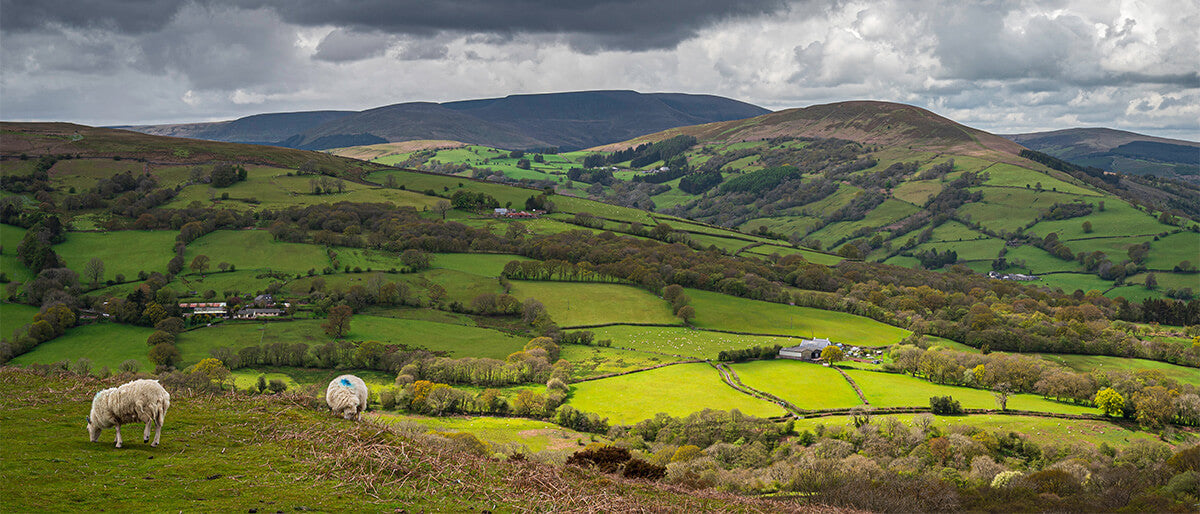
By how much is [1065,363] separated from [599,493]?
97416 mm

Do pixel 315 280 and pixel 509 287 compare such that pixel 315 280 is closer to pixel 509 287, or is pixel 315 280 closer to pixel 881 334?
pixel 509 287

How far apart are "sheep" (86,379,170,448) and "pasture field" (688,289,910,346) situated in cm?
9188

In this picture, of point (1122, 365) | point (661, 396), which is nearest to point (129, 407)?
point (661, 396)

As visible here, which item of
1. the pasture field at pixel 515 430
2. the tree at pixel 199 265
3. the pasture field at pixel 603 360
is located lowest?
the pasture field at pixel 603 360

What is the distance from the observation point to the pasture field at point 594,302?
104562 mm

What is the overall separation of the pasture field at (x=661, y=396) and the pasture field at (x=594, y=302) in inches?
917

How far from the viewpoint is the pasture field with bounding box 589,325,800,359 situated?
301 feet

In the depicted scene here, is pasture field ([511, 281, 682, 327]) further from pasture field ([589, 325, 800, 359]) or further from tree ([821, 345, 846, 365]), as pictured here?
tree ([821, 345, 846, 365])

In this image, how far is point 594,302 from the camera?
11025 cm

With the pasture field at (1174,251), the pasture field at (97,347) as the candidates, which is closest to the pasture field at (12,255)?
the pasture field at (97,347)

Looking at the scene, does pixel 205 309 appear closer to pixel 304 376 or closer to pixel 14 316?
pixel 14 316

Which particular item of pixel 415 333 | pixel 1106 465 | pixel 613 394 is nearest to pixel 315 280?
pixel 415 333

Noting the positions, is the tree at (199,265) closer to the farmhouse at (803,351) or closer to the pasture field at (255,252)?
the pasture field at (255,252)

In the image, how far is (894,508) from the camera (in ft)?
99.6
